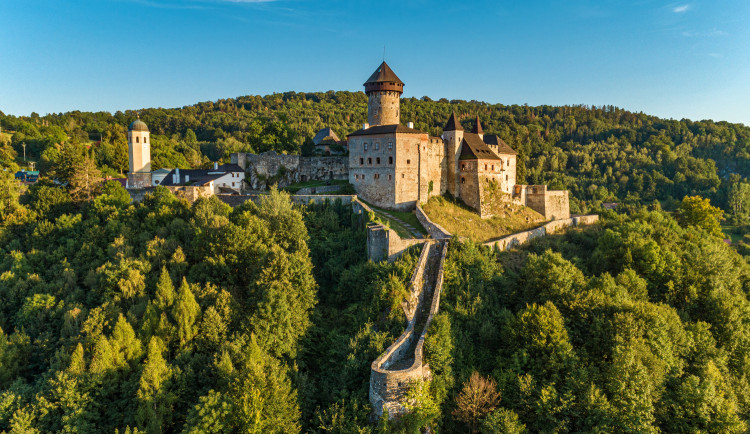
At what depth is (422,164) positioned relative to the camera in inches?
1465

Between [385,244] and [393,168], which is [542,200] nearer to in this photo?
[393,168]

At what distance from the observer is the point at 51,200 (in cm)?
3875

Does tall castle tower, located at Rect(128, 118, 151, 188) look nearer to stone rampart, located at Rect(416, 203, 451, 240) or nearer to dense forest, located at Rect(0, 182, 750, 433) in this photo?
dense forest, located at Rect(0, 182, 750, 433)

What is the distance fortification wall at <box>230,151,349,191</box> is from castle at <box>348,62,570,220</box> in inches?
164

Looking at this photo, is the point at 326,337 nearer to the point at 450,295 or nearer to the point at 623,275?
the point at 450,295

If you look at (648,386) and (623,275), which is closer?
(648,386)

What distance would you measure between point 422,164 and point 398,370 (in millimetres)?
21932

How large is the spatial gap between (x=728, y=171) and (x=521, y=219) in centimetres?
8617

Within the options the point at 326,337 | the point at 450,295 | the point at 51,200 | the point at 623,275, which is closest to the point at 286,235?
the point at 326,337

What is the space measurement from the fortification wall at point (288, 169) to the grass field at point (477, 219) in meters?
10.1

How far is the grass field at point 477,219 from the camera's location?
34.7m

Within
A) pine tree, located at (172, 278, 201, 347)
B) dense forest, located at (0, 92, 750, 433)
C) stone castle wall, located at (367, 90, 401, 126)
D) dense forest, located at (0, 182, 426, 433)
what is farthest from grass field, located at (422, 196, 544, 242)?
pine tree, located at (172, 278, 201, 347)

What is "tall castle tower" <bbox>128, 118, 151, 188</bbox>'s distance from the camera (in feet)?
148

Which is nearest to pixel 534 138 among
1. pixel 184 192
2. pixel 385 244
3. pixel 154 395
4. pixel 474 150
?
pixel 474 150
